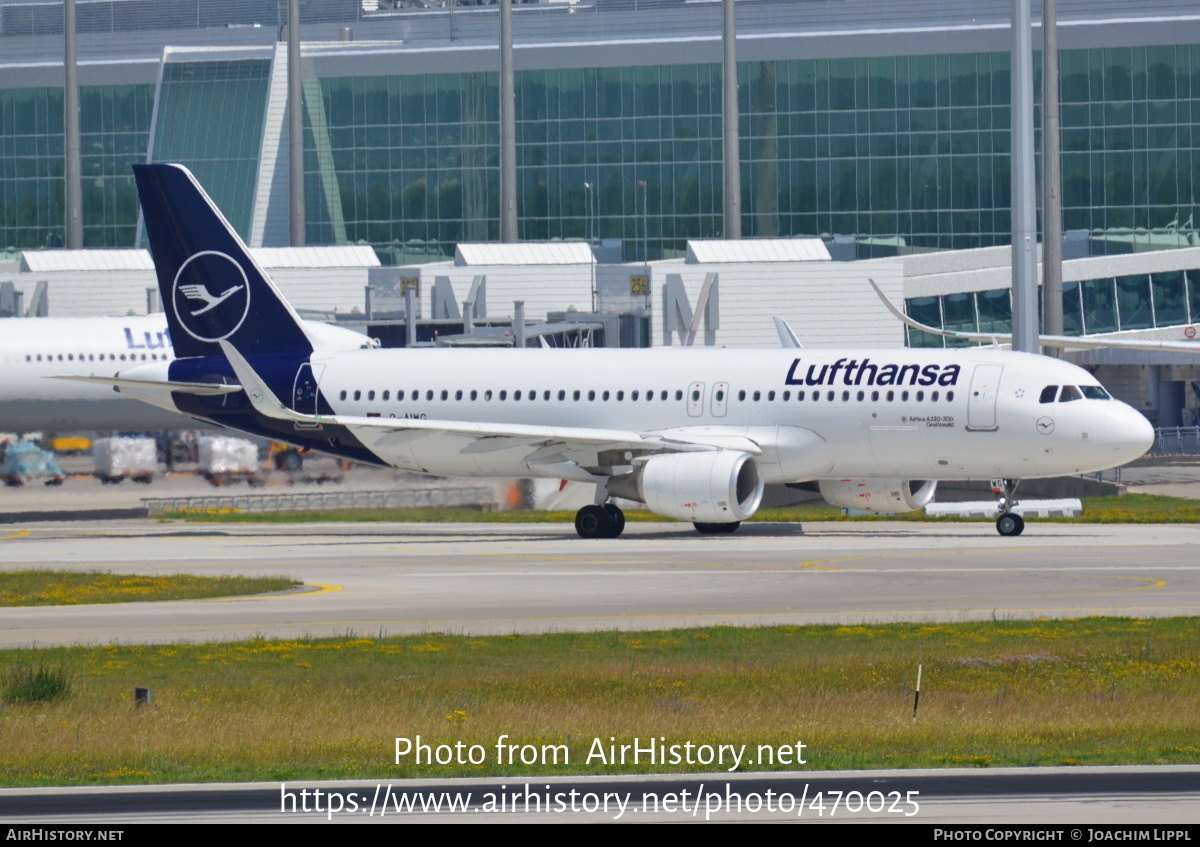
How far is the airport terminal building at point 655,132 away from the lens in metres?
102

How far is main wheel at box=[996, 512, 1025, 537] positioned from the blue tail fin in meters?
18.8

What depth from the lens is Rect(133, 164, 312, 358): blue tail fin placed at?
50.7m

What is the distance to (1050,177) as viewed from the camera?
6756cm

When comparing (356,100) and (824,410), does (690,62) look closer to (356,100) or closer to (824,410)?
(356,100)

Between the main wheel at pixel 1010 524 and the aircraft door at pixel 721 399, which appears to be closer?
the main wheel at pixel 1010 524

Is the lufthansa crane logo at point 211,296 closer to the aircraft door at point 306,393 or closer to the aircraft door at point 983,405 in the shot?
the aircraft door at point 306,393

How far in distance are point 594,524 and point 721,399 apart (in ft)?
14.3

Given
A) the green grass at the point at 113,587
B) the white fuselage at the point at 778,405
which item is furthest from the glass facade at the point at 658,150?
the green grass at the point at 113,587

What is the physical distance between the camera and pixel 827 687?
22891mm

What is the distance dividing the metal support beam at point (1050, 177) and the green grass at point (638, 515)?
50.4 feet

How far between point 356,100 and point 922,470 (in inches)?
2841

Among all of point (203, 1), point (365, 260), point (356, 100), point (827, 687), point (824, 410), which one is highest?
point (203, 1)

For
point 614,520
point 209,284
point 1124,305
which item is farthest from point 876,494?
point 1124,305
